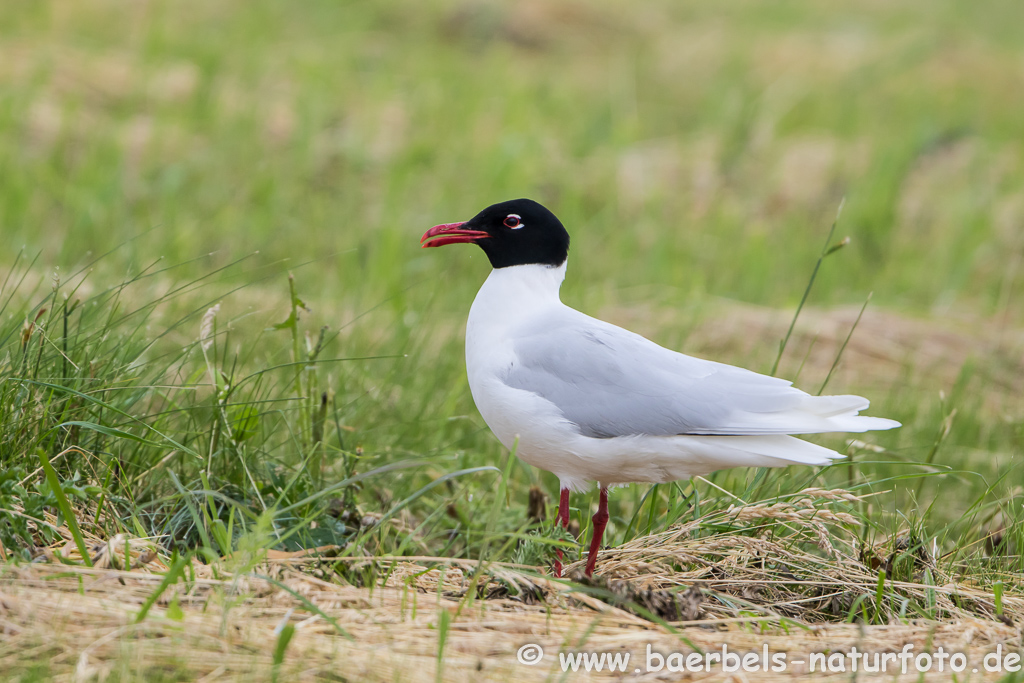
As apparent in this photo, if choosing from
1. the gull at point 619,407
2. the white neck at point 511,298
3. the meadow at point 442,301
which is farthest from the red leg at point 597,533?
the white neck at point 511,298

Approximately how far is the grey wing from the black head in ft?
1.18

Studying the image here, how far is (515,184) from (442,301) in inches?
84.8

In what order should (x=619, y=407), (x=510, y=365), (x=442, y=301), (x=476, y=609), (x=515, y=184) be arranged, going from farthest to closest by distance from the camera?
1. (x=515, y=184)
2. (x=442, y=301)
3. (x=510, y=365)
4. (x=619, y=407)
5. (x=476, y=609)

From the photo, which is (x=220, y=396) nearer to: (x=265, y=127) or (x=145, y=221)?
(x=145, y=221)

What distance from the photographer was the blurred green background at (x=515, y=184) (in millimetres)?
5578

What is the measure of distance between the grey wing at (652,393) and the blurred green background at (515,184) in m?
0.85

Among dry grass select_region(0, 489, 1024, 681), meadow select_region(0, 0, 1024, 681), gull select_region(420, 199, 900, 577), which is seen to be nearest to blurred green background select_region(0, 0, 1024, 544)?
meadow select_region(0, 0, 1024, 681)

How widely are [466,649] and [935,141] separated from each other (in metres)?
9.50

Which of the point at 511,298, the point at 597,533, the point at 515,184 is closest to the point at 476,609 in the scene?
the point at 597,533

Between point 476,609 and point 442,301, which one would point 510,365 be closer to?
point 476,609

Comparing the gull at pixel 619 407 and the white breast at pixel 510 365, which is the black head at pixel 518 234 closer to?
the white breast at pixel 510 365

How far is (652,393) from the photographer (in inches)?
119

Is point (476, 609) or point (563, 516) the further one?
point (563, 516)

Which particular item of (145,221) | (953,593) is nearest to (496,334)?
(953,593)
